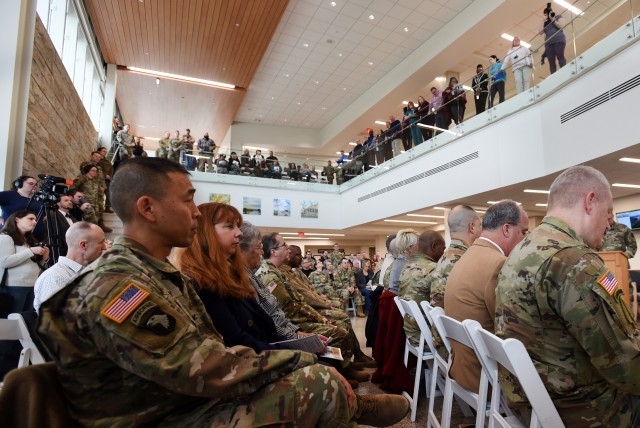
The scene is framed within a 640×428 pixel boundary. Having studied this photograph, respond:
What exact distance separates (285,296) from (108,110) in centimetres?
1127

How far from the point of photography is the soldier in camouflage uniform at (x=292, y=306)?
3.06 meters

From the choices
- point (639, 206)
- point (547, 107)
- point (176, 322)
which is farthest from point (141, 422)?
point (639, 206)

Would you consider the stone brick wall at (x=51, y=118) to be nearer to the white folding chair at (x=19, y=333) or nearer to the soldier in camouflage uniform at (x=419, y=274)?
the white folding chair at (x=19, y=333)

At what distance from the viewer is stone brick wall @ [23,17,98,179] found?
5.10m

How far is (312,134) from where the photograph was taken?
18.7 metres

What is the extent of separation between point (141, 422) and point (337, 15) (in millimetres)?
11393

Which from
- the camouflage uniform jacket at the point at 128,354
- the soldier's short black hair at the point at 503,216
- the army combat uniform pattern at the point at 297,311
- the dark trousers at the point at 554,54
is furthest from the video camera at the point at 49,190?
the dark trousers at the point at 554,54

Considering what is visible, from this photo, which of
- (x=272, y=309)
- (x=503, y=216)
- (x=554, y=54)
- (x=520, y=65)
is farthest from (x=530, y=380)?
(x=520, y=65)

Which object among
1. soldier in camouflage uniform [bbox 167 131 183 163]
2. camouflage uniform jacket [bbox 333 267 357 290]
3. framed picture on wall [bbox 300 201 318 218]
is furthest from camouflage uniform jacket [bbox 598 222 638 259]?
soldier in camouflage uniform [bbox 167 131 183 163]

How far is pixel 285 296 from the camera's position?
3076 mm

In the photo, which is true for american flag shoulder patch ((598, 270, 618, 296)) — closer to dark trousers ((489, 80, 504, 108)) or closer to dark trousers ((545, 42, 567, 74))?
dark trousers ((545, 42, 567, 74))

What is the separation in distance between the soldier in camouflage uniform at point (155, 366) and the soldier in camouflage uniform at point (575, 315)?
2.68 ft

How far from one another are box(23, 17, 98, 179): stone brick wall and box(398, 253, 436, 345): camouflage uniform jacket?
502 cm

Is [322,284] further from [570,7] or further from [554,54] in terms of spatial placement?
[570,7]
